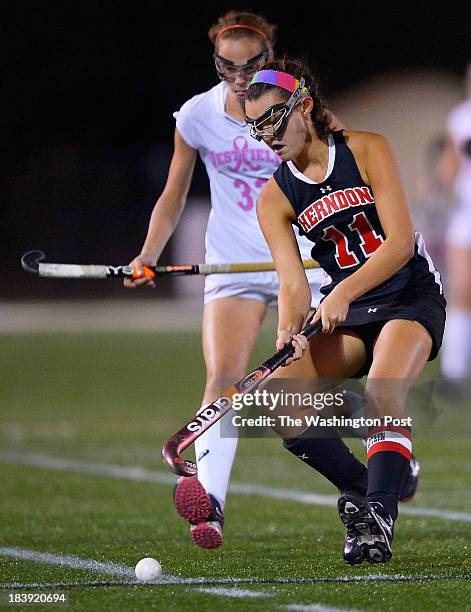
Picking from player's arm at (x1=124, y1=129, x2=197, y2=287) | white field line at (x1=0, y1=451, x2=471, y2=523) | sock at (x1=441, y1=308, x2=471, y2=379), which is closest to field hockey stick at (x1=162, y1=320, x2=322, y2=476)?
player's arm at (x1=124, y1=129, x2=197, y2=287)

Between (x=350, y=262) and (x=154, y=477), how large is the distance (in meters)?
3.27

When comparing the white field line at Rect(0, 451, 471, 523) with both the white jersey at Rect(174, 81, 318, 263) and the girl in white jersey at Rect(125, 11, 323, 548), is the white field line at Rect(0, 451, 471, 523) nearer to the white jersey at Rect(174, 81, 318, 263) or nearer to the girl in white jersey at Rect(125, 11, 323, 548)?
the girl in white jersey at Rect(125, 11, 323, 548)

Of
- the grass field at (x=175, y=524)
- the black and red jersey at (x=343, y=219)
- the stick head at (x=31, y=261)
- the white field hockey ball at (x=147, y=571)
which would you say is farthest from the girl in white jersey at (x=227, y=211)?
the white field hockey ball at (x=147, y=571)

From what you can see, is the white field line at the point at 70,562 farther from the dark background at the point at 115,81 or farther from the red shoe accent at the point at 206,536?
the dark background at the point at 115,81

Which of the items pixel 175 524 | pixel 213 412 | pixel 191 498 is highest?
pixel 213 412

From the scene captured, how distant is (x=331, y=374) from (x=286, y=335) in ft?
0.88

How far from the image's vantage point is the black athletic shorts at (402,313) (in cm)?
416

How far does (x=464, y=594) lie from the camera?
3.52m

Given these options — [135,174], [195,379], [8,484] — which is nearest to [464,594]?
A: [8,484]

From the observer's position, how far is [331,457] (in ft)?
14.2

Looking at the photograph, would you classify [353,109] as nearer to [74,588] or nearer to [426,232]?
[426,232]

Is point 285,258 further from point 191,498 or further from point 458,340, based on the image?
point 458,340

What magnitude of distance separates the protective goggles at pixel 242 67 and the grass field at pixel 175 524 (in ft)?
5.86

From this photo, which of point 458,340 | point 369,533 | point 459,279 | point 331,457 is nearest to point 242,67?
point 331,457
